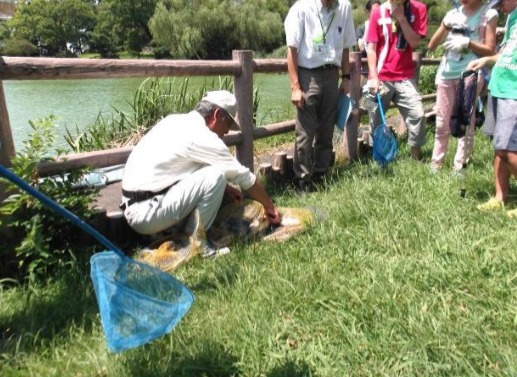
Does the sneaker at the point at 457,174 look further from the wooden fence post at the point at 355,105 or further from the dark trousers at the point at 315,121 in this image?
the wooden fence post at the point at 355,105

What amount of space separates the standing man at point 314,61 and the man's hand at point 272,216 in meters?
0.98

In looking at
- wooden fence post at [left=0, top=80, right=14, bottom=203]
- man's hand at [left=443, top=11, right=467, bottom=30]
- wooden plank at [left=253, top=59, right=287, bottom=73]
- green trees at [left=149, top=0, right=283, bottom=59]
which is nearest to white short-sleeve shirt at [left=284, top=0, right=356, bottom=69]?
wooden plank at [left=253, top=59, right=287, bottom=73]

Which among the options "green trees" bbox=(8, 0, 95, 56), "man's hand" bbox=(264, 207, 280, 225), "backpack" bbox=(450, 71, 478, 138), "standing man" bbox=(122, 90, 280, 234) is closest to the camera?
"standing man" bbox=(122, 90, 280, 234)

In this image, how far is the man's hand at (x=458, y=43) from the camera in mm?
3765

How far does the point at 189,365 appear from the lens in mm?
1944

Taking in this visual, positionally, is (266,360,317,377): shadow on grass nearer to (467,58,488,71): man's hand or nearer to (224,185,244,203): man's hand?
(224,185,244,203): man's hand

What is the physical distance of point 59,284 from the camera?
2.62 m

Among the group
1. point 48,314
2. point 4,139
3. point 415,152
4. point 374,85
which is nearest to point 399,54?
point 374,85

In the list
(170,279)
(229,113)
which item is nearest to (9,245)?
(170,279)

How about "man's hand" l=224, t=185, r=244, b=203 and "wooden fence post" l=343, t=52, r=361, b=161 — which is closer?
"man's hand" l=224, t=185, r=244, b=203

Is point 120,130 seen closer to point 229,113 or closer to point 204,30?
point 229,113

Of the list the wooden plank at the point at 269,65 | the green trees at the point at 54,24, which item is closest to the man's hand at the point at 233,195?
the wooden plank at the point at 269,65

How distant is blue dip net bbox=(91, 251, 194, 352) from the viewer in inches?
68.6

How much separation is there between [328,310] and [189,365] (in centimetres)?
71
